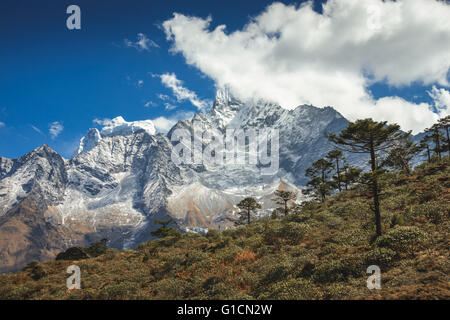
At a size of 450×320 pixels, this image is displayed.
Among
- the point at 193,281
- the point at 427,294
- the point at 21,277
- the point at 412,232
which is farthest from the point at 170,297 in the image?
the point at 21,277

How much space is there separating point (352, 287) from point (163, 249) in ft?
72.6

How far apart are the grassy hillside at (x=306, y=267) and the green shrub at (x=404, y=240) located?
45mm

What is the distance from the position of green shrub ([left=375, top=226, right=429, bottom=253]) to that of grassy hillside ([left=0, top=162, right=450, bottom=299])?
45mm

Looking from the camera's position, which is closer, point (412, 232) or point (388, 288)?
point (388, 288)

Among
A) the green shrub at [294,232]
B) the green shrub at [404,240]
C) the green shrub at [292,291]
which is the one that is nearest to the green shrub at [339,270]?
the green shrub at [292,291]

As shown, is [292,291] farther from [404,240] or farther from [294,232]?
[294,232]

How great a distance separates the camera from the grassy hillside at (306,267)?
11312 mm

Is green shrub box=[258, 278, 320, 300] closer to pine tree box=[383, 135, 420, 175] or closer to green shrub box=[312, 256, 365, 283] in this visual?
green shrub box=[312, 256, 365, 283]

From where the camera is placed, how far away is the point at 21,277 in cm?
2248

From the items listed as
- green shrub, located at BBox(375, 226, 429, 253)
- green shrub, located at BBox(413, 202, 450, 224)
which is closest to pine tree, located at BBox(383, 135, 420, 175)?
green shrub, located at BBox(413, 202, 450, 224)

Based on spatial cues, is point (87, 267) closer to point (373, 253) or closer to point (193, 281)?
point (193, 281)

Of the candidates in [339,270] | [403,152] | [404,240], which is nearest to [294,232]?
[339,270]

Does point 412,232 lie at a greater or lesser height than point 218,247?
greater

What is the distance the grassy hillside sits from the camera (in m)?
11.3
